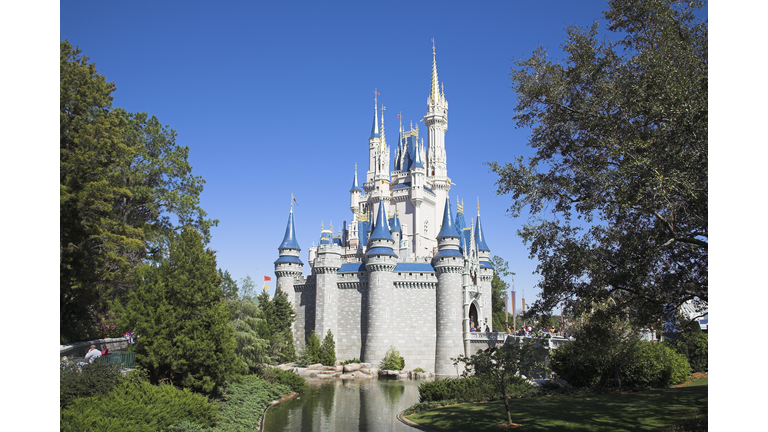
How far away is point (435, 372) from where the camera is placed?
38250mm

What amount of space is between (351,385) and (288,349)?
7.53 meters

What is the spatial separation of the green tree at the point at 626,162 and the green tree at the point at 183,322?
1151cm

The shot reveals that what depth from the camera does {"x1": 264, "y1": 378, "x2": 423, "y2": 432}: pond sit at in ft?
59.1

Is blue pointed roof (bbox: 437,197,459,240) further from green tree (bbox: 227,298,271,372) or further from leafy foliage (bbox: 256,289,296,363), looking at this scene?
green tree (bbox: 227,298,271,372)

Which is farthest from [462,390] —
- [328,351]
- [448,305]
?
[328,351]

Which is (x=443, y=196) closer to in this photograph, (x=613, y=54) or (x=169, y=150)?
(x=169, y=150)

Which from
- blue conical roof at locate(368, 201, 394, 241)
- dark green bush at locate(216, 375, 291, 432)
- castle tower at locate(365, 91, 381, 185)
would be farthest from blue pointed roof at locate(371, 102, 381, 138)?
dark green bush at locate(216, 375, 291, 432)

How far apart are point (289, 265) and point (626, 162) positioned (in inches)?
1402

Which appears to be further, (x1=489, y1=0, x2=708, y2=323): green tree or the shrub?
the shrub

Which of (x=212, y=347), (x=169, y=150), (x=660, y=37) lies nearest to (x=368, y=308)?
(x=169, y=150)

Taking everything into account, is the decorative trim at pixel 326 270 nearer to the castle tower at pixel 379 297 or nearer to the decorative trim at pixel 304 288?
the decorative trim at pixel 304 288

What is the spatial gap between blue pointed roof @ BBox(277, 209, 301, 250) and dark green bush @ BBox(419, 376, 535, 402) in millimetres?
24213

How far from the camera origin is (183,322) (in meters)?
17.9

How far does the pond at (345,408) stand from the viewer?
1802cm
